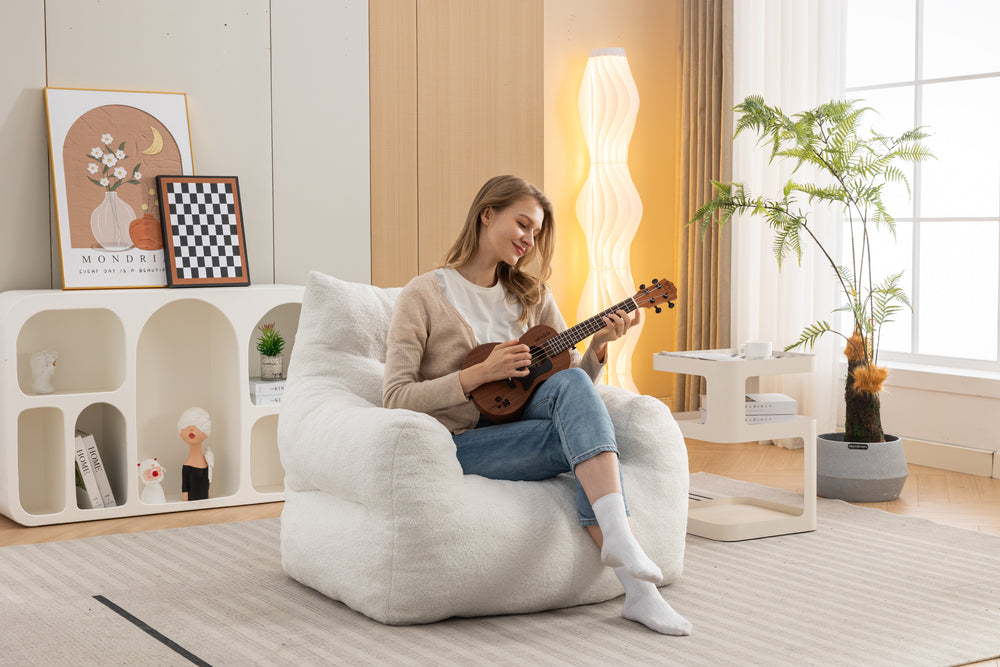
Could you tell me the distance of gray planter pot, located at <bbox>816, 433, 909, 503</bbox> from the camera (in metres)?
3.59

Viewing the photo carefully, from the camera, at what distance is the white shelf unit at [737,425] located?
3.13 meters

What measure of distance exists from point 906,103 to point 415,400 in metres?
3.00

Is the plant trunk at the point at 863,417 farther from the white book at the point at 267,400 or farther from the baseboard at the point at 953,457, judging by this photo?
the white book at the point at 267,400

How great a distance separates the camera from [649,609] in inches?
90.9

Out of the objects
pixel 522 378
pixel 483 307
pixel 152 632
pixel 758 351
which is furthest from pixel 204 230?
pixel 758 351

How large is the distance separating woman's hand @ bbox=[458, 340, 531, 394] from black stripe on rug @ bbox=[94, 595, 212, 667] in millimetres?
785

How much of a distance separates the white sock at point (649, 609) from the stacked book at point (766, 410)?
3.16ft

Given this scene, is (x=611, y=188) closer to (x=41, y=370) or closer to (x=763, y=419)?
(x=763, y=419)

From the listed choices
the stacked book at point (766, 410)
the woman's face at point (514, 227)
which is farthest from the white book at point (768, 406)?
the woman's face at point (514, 227)

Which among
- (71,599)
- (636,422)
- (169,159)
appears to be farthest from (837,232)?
(71,599)

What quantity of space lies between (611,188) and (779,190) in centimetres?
79

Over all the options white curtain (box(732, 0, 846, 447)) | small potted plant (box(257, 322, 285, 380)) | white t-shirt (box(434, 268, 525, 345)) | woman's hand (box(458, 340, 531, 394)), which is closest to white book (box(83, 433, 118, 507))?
small potted plant (box(257, 322, 285, 380))

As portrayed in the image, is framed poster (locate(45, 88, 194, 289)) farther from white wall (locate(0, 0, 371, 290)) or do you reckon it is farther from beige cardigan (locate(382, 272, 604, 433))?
beige cardigan (locate(382, 272, 604, 433))

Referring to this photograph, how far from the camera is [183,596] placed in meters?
2.55
